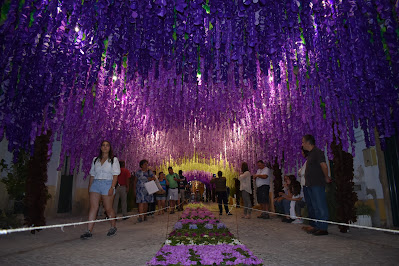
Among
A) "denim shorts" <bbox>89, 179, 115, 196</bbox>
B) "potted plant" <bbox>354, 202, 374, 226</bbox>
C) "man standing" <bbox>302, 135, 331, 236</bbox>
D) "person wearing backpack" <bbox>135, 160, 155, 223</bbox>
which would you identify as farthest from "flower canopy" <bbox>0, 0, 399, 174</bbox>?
"person wearing backpack" <bbox>135, 160, 155, 223</bbox>

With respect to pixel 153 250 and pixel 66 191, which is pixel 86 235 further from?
pixel 66 191

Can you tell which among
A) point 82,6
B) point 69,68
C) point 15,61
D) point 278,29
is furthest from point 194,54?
point 15,61

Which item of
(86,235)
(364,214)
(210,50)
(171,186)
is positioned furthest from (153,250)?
(171,186)

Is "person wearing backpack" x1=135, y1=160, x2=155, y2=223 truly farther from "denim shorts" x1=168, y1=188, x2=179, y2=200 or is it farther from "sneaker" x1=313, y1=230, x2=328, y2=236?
"sneaker" x1=313, y1=230, x2=328, y2=236

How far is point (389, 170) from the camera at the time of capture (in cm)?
510

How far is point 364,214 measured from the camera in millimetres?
5172

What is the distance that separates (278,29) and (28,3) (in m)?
3.05

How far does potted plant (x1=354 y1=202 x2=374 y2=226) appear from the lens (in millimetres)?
5016

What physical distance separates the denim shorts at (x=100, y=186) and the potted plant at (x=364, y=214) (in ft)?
14.7

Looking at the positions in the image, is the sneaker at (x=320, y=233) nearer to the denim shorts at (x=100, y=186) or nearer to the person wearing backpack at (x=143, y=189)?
the denim shorts at (x=100, y=186)

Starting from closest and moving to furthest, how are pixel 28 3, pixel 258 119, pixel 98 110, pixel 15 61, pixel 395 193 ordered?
pixel 28 3 → pixel 15 61 → pixel 395 193 → pixel 98 110 → pixel 258 119

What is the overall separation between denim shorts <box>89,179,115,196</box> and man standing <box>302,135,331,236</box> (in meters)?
3.14

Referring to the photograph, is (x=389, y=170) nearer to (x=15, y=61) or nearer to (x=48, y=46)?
(x=48, y=46)

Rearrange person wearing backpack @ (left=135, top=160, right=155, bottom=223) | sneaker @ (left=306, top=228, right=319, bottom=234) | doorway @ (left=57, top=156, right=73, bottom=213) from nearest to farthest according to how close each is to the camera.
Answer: sneaker @ (left=306, top=228, right=319, bottom=234), person wearing backpack @ (left=135, top=160, right=155, bottom=223), doorway @ (left=57, top=156, right=73, bottom=213)
